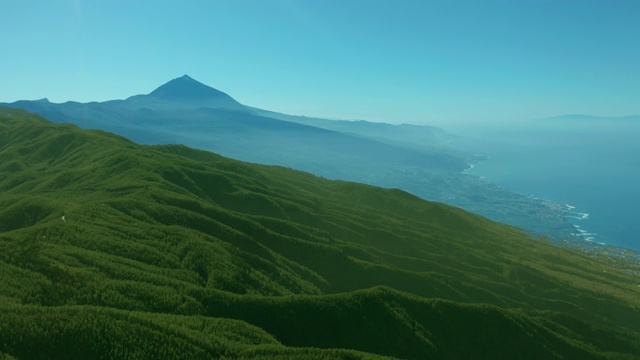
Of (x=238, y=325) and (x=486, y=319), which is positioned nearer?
(x=238, y=325)

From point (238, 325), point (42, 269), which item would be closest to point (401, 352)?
point (238, 325)

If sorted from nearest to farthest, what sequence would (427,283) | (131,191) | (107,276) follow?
(107,276) → (427,283) → (131,191)

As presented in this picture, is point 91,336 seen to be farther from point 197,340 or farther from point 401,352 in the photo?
point 401,352

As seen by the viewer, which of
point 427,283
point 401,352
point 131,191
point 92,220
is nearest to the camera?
point 401,352

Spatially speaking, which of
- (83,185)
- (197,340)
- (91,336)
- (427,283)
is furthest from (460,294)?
(83,185)

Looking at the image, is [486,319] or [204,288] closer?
[204,288]

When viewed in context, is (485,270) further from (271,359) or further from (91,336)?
(91,336)

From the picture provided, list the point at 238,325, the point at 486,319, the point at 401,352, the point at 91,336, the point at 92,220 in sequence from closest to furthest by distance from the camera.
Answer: the point at 91,336, the point at 238,325, the point at 401,352, the point at 486,319, the point at 92,220

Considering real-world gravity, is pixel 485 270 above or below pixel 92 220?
below

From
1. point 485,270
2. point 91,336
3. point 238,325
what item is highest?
point 91,336
